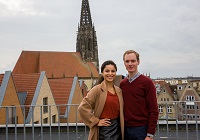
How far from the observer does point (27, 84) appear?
52.7 ft

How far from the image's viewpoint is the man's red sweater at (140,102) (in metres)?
3.14

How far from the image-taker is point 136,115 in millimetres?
3182

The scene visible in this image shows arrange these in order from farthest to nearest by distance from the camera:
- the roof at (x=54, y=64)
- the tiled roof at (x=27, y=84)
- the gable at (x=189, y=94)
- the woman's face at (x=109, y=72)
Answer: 1. the roof at (x=54, y=64)
2. the gable at (x=189, y=94)
3. the tiled roof at (x=27, y=84)
4. the woman's face at (x=109, y=72)

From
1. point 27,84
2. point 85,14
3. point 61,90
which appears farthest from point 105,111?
point 85,14

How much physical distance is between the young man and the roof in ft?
137

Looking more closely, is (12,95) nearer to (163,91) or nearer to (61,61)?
(163,91)

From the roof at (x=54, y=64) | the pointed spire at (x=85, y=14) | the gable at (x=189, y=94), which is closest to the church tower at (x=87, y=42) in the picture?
the pointed spire at (x=85, y=14)

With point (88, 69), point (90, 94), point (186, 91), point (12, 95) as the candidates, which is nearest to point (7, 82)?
point (12, 95)

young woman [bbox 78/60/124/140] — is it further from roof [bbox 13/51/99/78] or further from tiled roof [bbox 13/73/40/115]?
roof [bbox 13/51/99/78]

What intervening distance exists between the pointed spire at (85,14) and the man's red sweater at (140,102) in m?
56.6

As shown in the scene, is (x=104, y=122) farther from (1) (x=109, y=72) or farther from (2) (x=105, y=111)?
(1) (x=109, y=72)

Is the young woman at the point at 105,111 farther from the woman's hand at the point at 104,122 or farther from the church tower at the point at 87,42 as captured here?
the church tower at the point at 87,42

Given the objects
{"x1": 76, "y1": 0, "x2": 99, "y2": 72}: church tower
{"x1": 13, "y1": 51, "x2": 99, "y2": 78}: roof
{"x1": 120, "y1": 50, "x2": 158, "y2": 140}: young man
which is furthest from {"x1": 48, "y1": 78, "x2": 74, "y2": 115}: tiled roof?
{"x1": 76, "y1": 0, "x2": 99, "y2": 72}: church tower

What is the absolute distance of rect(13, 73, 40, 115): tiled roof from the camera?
49.9 feet
